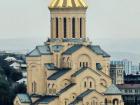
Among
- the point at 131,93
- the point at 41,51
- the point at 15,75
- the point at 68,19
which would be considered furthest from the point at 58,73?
the point at 15,75

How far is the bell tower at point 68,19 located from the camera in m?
80.0

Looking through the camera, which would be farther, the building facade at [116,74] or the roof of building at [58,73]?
the building facade at [116,74]

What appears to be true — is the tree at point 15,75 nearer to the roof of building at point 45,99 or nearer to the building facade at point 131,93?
the building facade at point 131,93

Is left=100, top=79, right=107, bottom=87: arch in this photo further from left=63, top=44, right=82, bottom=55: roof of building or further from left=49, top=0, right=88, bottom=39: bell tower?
left=49, top=0, right=88, bottom=39: bell tower

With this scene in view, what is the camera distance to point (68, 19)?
8006 centimetres

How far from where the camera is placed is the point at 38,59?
8019cm

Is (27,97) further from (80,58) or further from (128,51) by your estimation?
(128,51)

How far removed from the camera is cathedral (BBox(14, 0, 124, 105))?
78.2m

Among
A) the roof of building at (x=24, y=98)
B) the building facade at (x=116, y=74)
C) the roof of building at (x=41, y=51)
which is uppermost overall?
the roof of building at (x=41, y=51)

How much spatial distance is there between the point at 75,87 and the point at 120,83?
85.3 feet

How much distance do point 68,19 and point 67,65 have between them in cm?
247

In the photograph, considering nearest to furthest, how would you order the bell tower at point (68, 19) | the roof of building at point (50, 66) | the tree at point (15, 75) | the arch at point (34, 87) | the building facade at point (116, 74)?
the roof of building at point (50, 66), the bell tower at point (68, 19), the arch at point (34, 87), the building facade at point (116, 74), the tree at point (15, 75)

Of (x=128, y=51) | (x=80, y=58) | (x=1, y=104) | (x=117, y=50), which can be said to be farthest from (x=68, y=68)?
(x=128, y=51)

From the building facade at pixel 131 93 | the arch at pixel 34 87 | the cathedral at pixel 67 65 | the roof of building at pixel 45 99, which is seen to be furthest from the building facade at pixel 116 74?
the roof of building at pixel 45 99
